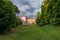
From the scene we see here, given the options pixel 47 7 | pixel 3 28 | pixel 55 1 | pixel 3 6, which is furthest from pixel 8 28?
pixel 47 7

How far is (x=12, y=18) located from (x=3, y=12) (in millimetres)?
2648

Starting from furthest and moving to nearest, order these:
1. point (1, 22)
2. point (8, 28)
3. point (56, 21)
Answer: point (56, 21) < point (8, 28) < point (1, 22)

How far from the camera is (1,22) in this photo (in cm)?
3491

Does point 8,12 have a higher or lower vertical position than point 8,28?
higher

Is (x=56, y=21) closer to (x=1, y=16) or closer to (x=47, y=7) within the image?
(x=47, y=7)

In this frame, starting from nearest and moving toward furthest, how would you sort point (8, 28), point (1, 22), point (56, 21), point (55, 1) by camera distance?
point (1, 22) → point (8, 28) → point (56, 21) → point (55, 1)

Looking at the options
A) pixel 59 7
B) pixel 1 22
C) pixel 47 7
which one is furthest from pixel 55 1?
pixel 1 22

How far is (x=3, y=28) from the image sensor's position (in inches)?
1439

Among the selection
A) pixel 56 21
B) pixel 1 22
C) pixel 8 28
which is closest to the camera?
pixel 1 22

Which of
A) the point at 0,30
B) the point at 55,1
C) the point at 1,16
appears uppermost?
the point at 55,1

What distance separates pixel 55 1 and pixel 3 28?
26.2 metres

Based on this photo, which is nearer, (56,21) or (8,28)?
(8,28)

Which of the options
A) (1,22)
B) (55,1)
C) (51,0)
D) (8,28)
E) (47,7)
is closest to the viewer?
(1,22)

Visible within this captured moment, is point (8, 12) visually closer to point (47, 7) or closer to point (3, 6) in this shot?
point (3, 6)
